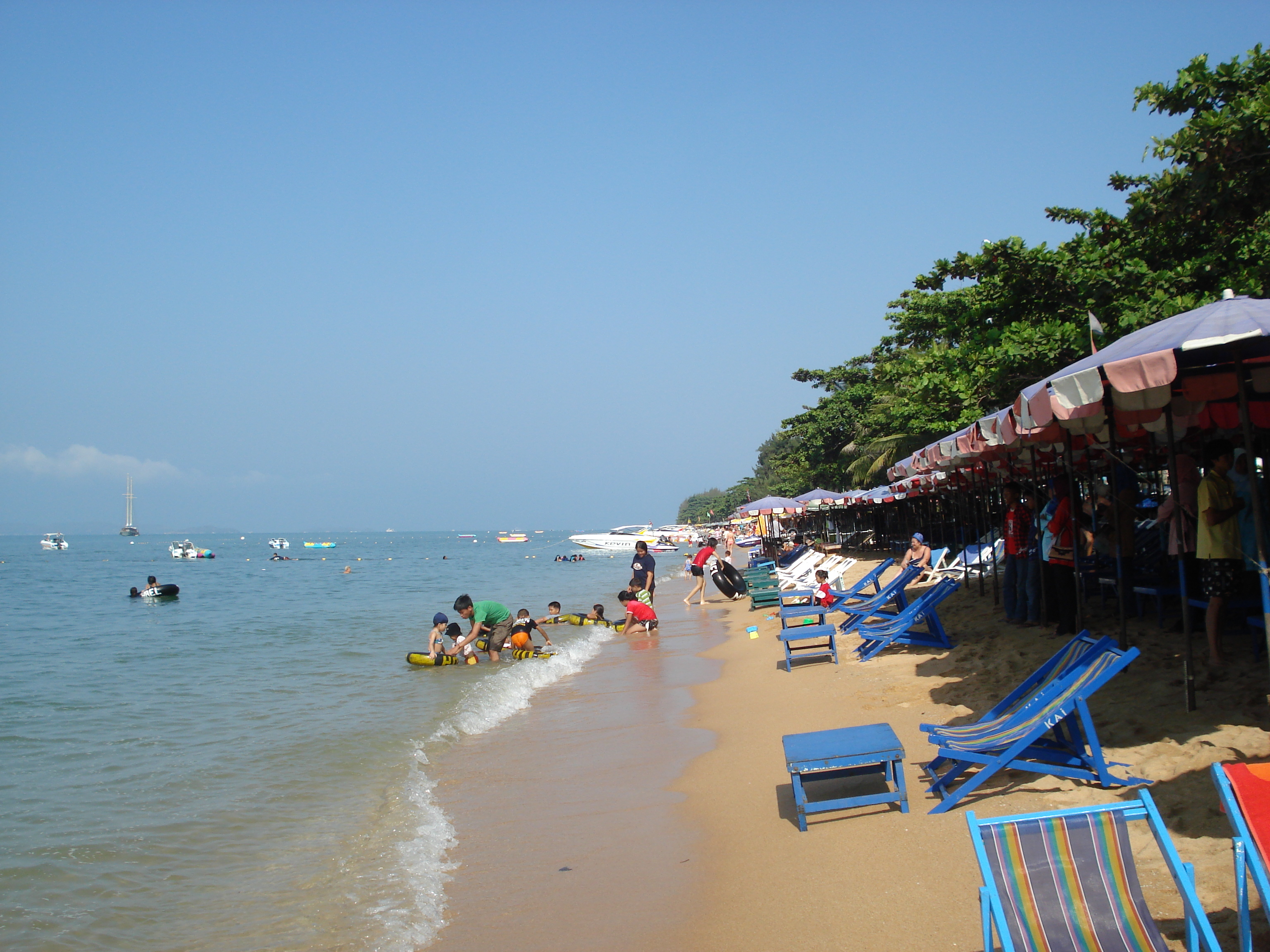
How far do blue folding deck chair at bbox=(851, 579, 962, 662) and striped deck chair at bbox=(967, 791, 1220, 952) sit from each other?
5.70 m

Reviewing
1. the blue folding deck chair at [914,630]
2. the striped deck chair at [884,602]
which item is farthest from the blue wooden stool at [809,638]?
the striped deck chair at [884,602]

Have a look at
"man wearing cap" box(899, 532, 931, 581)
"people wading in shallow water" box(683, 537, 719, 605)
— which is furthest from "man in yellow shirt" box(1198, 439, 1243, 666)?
"people wading in shallow water" box(683, 537, 719, 605)

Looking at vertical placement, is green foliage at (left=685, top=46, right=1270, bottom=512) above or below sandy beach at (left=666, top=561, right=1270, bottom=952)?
above

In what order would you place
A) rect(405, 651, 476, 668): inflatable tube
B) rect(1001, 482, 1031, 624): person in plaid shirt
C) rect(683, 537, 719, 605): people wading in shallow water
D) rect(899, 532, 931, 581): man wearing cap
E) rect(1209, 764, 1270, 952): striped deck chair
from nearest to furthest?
rect(1209, 764, 1270, 952): striped deck chair → rect(1001, 482, 1031, 624): person in plaid shirt → rect(899, 532, 931, 581): man wearing cap → rect(405, 651, 476, 668): inflatable tube → rect(683, 537, 719, 605): people wading in shallow water

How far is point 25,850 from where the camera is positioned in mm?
5934

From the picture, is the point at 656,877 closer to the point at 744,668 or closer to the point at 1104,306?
the point at 744,668

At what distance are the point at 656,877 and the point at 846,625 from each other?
7056 millimetres

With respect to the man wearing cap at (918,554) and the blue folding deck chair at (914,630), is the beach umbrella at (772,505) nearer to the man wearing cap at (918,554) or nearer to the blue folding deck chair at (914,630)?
the man wearing cap at (918,554)

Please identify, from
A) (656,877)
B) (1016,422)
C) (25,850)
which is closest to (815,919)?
(656,877)

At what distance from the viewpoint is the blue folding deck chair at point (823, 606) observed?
32.8 ft

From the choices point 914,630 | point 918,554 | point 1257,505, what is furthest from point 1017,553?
point 1257,505

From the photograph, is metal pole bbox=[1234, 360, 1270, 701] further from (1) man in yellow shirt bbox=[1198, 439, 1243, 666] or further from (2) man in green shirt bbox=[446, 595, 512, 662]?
(2) man in green shirt bbox=[446, 595, 512, 662]

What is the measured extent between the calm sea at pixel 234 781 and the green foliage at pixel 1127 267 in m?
7.78

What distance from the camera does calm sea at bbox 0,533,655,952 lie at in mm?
4660
